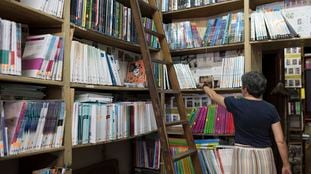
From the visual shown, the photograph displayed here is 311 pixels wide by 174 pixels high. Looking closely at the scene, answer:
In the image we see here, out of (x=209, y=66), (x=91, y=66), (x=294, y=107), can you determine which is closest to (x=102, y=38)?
(x=91, y=66)

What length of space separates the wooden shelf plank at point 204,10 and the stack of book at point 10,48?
66.6 inches

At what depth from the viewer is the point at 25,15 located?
5.38ft

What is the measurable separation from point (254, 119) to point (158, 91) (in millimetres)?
702

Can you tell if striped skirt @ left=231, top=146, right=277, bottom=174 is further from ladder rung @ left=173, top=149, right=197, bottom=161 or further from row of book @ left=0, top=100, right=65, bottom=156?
row of book @ left=0, top=100, right=65, bottom=156

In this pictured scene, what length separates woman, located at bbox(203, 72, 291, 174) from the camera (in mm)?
2074

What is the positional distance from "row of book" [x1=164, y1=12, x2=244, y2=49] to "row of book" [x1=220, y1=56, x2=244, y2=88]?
17 centimetres

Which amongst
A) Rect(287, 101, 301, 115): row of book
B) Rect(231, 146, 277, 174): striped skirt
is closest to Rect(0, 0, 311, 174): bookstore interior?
Rect(231, 146, 277, 174): striped skirt

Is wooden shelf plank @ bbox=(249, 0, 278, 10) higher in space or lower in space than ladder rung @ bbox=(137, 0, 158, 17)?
higher

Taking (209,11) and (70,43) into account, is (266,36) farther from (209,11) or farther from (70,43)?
(70,43)

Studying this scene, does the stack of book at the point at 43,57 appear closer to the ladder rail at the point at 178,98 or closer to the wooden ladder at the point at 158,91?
the wooden ladder at the point at 158,91

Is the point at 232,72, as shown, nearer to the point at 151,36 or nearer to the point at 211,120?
the point at 211,120

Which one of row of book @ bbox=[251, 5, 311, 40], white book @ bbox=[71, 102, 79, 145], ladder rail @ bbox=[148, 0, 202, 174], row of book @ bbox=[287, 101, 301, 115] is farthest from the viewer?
row of book @ bbox=[287, 101, 301, 115]

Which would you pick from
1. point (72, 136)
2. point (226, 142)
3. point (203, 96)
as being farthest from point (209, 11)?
point (72, 136)

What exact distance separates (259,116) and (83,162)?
1.41 metres
